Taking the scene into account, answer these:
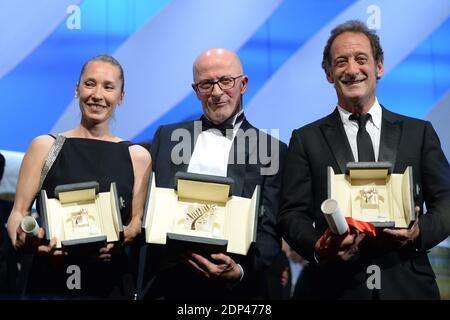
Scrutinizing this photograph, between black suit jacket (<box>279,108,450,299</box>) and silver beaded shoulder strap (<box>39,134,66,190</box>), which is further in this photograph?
silver beaded shoulder strap (<box>39,134,66,190</box>)

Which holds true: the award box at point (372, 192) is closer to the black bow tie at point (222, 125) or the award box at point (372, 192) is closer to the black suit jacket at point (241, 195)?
the black suit jacket at point (241, 195)

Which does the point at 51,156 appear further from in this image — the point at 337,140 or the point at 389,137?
the point at 389,137

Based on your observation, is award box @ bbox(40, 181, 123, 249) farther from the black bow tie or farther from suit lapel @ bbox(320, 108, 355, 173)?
suit lapel @ bbox(320, 108, 355, 173)

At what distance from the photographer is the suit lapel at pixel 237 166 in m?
2.39

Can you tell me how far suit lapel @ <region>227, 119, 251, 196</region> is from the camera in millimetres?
2389

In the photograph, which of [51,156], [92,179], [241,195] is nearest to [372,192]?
[241,195]

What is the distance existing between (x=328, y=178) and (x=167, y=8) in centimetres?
A: 145

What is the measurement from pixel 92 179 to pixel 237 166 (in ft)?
1.66

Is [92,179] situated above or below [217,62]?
below

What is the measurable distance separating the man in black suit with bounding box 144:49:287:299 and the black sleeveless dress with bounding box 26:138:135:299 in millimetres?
101

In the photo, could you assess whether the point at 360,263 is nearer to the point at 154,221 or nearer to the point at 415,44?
the point at 154,221

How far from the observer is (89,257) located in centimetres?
227

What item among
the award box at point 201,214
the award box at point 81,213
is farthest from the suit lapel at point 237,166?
the award box at point 81,213

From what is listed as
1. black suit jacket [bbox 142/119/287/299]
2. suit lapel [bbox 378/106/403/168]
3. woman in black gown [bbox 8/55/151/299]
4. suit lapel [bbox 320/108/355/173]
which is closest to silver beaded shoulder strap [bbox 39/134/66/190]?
woman in black gown [bbox 8/55/151/299]
